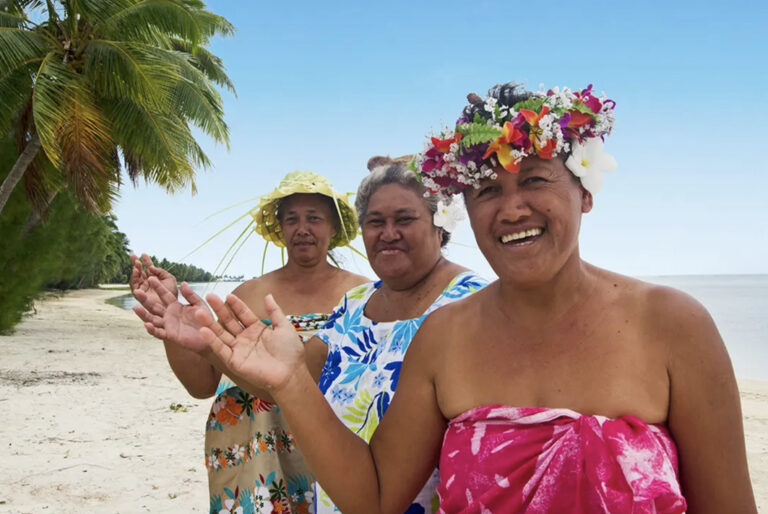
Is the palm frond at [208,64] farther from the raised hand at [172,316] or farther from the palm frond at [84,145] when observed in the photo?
the raised hand at [172,316]

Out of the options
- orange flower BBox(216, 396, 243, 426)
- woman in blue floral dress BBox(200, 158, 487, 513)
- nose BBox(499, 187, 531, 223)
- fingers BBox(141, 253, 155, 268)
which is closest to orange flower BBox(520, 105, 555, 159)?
nose BBox(499, 187, 531, 223)

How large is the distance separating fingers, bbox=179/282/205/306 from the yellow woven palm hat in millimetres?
1397

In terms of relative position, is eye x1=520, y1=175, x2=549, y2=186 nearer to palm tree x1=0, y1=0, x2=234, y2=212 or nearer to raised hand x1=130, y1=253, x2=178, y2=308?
raised hand x1=130, y1=253, x2=178, y2=308

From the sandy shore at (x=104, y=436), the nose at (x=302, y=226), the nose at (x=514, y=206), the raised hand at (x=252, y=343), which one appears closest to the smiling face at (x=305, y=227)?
the nose at (x=302, y=226)

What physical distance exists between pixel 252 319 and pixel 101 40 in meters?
14.9

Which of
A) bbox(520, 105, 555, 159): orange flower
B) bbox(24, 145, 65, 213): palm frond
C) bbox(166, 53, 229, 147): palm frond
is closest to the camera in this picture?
bbox(520, 105, 555, 159): orange flower

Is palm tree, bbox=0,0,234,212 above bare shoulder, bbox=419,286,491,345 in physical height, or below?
above

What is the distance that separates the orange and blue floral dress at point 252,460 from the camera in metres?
3.24

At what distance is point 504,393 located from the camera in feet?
5.52

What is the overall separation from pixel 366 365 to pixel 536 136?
1.17m

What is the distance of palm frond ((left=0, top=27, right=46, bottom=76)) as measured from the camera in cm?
1382

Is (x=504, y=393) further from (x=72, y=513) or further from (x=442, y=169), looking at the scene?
(x=72, y=513)

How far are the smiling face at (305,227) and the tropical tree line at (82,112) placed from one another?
11.2 m

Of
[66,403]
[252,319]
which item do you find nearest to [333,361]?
[252,319]
